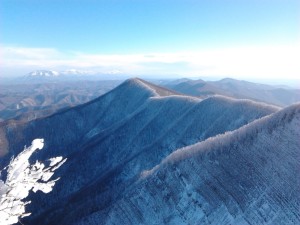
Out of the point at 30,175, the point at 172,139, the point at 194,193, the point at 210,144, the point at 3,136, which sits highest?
the point at 30,175

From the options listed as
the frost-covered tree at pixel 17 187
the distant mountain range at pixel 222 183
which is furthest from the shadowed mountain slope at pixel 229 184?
the frost-covered tree at pixel 17 187

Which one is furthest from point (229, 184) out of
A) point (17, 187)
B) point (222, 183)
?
point (17, 187)

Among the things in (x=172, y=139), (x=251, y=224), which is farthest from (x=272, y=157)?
(x=172, y=139)

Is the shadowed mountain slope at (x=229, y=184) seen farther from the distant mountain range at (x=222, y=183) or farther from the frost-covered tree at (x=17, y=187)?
the frost-covered tree at (x=17, y=187)

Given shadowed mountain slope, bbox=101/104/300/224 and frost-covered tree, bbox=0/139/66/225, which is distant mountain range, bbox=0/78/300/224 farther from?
frost-covered tree, bbox=0/139/66/225

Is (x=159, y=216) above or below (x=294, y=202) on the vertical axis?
below

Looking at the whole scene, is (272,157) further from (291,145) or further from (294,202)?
(294,202)

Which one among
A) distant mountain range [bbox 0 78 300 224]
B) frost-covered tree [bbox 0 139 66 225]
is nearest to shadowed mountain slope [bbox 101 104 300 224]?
distant mountain range [bbox 0 78 300 224]

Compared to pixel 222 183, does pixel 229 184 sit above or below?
above

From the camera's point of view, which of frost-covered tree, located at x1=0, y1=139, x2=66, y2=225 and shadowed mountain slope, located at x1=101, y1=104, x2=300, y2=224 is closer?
frost-covered tree, located at x1=0, y1=139, x2=66, y2=225

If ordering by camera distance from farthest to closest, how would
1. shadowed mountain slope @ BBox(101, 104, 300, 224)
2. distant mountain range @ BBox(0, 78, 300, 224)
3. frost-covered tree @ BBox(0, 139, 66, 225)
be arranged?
distant mountain range @ BBox(0, 78, 300, 224) < shadowed mountain slope @ BBox(101, 104, 300, 224) < frost-covered tree @ BBox(0, 139, 66, 225)

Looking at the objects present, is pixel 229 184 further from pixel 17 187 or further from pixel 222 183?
pixel 17 187
